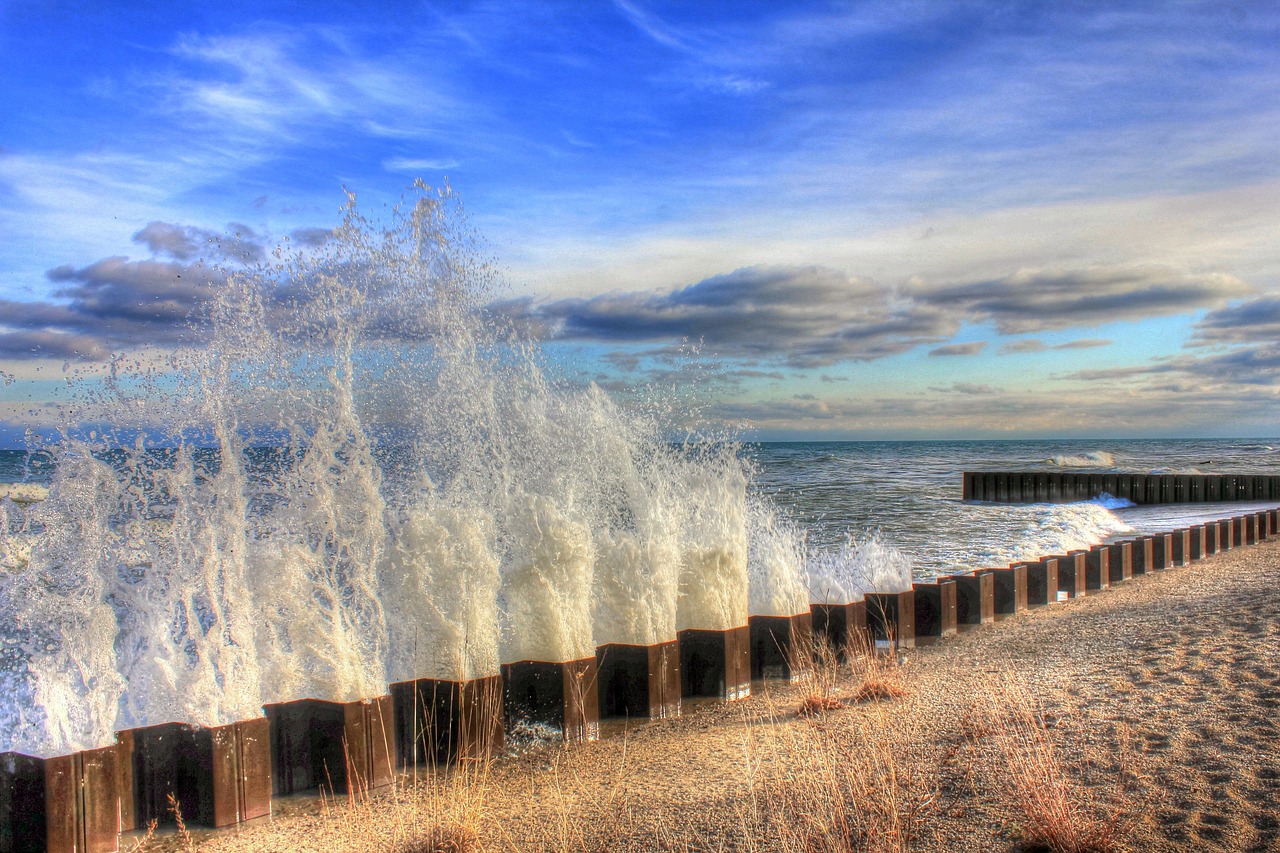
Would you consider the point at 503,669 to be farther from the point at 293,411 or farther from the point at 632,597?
the point at 293,411

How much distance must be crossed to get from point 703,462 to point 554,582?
2152 millimetres

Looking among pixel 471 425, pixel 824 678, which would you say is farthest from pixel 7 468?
pixel 824 678

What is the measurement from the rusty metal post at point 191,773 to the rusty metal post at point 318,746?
11.7 inches

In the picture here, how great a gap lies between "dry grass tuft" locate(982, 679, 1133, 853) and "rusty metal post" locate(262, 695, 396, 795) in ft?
10.5

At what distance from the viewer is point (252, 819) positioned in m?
4.46

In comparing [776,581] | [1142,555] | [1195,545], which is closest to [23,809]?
[776,581]

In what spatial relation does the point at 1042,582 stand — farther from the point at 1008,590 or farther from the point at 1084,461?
the point at 1084,461

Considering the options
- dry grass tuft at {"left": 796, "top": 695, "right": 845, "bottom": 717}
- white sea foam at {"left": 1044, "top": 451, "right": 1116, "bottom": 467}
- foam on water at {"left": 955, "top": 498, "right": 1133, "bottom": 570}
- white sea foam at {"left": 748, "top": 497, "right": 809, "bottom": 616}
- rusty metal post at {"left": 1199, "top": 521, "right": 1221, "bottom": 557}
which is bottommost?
white sea foam at {"left": 1044, "top": 451, "right": 1116, "bottom": 467}

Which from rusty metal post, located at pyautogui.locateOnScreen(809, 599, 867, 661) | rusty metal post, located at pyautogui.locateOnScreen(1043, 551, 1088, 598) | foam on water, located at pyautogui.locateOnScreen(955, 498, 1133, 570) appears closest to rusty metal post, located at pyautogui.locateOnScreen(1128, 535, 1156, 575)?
foam on water, located at pyautogui.locateOnScreen(955, 498, 1133, 570)

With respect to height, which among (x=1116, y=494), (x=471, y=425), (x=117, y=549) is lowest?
(x=1116, y=494)

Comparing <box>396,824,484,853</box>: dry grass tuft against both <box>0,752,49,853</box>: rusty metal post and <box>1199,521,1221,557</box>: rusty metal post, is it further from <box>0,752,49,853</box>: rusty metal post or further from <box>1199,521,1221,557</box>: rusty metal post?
<box>1199,521,1221,557</box>: rusty metal post

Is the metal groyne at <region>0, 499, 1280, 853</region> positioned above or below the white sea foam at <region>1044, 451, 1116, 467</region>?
above

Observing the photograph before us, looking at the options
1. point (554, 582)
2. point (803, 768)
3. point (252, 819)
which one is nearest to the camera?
Result: point (803, 768)

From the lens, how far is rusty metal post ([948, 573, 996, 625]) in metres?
8.58
